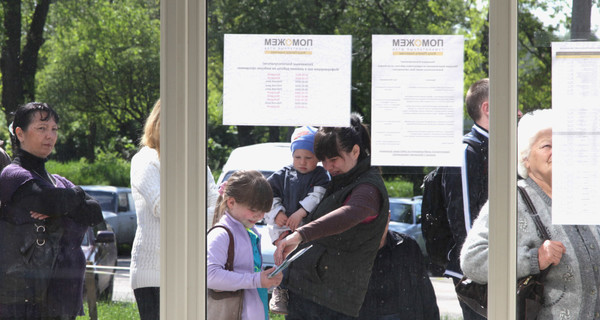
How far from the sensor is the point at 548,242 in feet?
9.43

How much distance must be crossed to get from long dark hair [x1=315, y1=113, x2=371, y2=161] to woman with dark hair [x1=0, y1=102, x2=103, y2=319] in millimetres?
967

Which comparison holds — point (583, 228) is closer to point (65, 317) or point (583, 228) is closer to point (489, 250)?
point (489, 250)

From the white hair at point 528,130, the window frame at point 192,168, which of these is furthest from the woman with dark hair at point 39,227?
the white hair at point 528,130

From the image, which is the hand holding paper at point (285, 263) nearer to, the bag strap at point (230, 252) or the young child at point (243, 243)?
the young child at point (243, 243)

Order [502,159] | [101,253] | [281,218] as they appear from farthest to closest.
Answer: [101,253] → [281,218] → [502,159]

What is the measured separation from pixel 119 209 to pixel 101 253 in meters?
0.20

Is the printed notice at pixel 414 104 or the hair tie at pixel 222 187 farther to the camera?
the hair tie at pixel 222 187

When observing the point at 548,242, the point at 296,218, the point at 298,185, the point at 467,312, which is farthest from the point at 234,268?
the point at 548,242

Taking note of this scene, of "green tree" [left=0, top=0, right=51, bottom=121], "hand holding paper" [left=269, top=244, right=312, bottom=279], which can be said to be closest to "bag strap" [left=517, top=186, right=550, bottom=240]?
"hand holding paper" [left=269, top=244, right=312, bottom=279]

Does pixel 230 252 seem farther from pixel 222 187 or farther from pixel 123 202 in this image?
pixel 123 202

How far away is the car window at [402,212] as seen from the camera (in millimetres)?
2885

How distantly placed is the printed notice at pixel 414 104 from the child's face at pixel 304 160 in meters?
0.26

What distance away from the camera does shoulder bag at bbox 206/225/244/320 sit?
2.97 metres

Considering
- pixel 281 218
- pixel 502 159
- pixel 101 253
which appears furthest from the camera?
pixel 101 253
